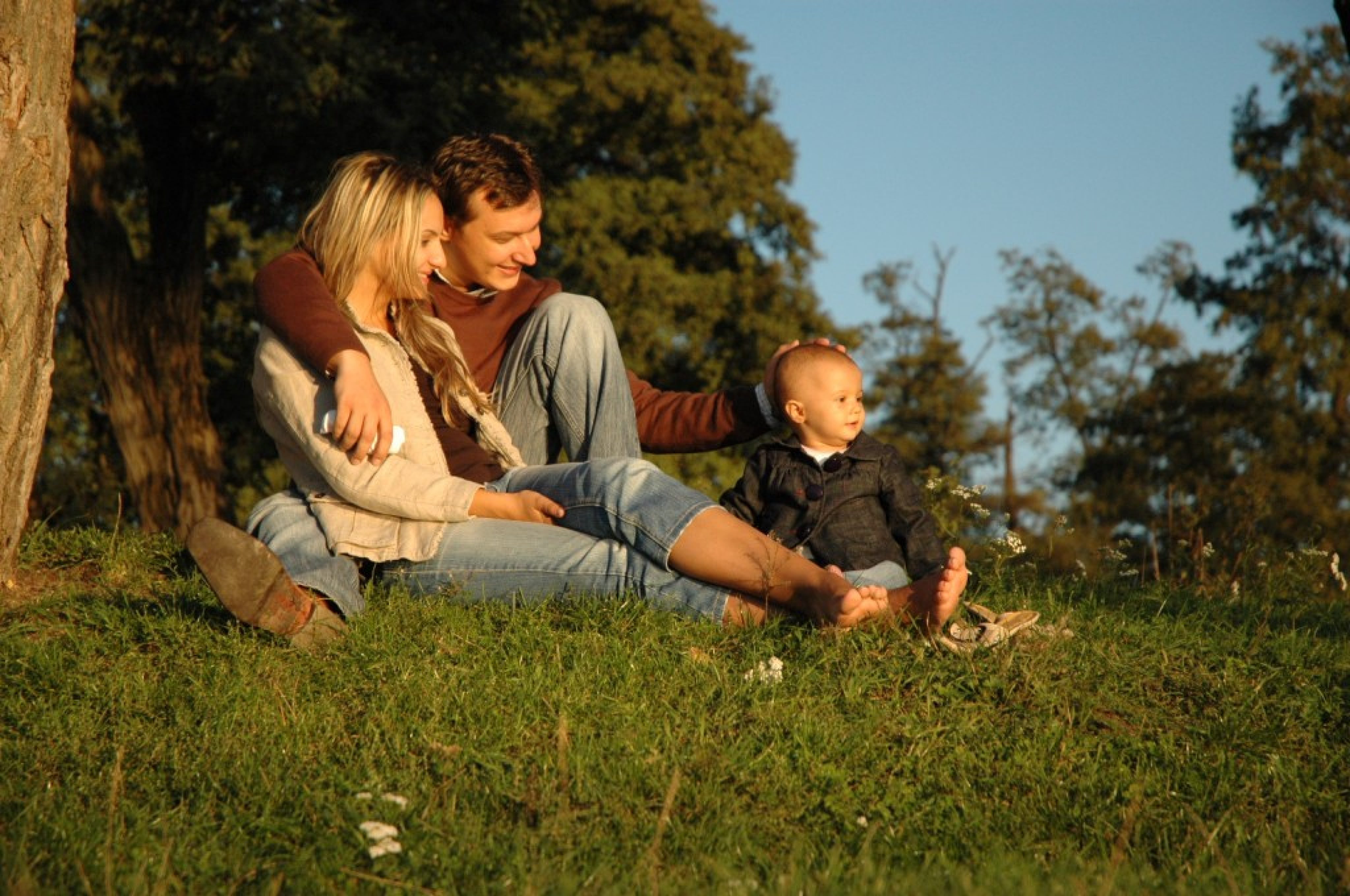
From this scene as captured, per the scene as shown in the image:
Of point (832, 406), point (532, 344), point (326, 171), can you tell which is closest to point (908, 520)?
point (832, 406)

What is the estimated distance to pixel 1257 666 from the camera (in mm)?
4539

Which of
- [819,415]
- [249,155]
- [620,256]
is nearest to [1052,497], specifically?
[620,256]

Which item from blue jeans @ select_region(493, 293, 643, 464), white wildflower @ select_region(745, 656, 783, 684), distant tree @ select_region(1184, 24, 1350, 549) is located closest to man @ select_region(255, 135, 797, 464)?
blue jeans @ select_region(493, 293, 643, 464)

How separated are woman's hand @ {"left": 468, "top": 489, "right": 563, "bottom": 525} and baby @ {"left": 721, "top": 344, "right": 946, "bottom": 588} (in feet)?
2.49

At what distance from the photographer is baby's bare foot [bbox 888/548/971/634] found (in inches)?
162

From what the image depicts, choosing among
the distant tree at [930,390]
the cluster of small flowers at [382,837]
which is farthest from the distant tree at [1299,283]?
the cluster of small flowers at [382,837]

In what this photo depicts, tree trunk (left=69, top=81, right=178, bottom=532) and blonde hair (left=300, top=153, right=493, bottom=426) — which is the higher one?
blonde hair (left=300, top=153, right=493, bottom=426)

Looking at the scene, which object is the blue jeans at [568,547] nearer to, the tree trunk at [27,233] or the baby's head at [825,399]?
the baby's head at [825,399]

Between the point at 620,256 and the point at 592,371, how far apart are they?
14.1 m

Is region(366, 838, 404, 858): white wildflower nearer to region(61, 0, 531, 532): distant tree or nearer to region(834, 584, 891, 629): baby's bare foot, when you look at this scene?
region(834, 584, 891, 629): baby's bare foot

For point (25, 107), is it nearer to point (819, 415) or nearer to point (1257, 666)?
point (819, 415)

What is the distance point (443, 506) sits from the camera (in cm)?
466

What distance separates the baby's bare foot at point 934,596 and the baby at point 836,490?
510 millimetres

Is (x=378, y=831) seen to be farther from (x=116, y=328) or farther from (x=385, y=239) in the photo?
(x=116, y=328)
